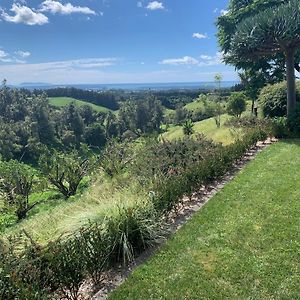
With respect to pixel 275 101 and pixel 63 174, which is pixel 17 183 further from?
pixel 275 101

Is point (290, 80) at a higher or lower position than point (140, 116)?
higher

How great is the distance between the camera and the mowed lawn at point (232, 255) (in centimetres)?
409

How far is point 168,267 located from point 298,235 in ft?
7.18

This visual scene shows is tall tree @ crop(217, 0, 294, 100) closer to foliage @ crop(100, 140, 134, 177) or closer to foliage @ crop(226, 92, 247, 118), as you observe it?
foliage @ crop(226, 92, 247, 118)

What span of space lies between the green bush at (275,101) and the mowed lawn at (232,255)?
407 inches

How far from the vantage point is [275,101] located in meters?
16.7

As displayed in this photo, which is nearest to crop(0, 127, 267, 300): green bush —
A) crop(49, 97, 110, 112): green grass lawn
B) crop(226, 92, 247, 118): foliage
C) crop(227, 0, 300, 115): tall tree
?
crop(227, 0, 300, 115): tall tree

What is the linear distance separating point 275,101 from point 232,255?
1365cm

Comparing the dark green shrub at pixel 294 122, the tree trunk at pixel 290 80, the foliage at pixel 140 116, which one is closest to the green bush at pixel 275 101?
the tree trunk at pixel 290 80

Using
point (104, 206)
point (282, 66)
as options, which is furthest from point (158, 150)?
point (282, 66)

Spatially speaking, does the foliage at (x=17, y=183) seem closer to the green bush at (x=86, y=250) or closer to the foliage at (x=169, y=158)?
the foliage at (x=169, y=158)

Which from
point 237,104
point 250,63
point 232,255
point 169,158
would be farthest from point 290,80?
point 232,255

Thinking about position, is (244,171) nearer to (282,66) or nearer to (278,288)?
(278,288)

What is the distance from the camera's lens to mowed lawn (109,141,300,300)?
4.09m
